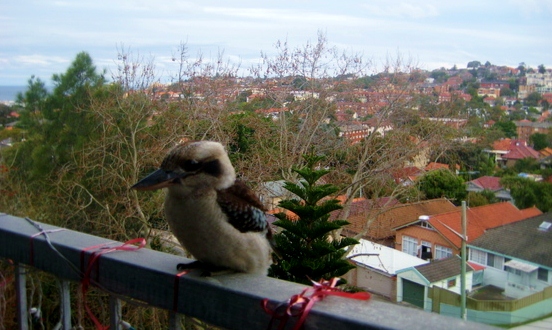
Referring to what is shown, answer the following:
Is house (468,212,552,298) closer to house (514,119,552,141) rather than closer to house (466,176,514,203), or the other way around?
house (466,176,514,203)

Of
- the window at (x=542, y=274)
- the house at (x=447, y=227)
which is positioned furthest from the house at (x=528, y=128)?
the window at (x=542, y=274)

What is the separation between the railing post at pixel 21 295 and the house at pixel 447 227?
17.5 feet

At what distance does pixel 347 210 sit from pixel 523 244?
2.50 m

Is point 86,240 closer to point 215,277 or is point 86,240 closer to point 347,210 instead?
point 215,277

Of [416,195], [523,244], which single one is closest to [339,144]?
[416,195]

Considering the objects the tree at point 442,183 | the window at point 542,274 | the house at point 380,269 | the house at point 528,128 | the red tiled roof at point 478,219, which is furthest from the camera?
the house at point 528,128

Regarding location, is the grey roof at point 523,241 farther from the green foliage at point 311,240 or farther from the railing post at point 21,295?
the railing post at point 21,295

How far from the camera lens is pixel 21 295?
142 cm

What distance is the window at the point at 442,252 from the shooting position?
639cm

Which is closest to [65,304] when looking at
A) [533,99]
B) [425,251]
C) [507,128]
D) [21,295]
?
[21,295]

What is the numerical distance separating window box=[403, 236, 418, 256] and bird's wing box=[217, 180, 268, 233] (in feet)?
19.6

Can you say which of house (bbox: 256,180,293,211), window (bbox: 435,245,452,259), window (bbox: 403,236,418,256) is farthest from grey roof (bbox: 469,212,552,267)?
house (bbox: 256,180,293,211)

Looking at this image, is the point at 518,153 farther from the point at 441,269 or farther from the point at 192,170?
the point at 192,170

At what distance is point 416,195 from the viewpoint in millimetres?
7777
